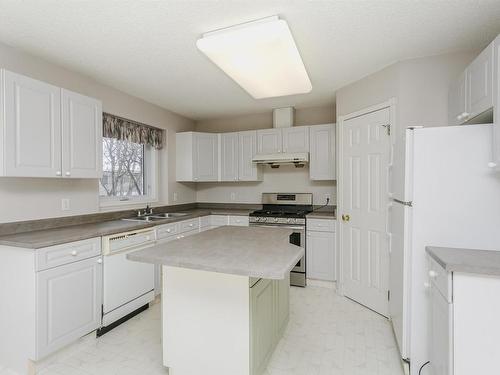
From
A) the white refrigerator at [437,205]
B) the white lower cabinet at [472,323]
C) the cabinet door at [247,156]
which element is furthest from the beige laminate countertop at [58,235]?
the white lower cabinet at [472,323]

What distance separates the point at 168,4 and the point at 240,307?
1898 mm

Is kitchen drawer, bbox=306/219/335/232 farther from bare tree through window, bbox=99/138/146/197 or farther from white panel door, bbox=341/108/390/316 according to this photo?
bare tree through window, bbox=99/138/146/197

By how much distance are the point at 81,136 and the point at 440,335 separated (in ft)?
9.79

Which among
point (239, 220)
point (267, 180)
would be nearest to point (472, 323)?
point (239, 220)

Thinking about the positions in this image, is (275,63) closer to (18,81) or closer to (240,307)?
(240,307)

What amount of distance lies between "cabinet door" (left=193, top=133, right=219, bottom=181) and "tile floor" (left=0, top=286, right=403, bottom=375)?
211 centimetres

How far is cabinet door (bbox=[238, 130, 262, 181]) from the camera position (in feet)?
13.5

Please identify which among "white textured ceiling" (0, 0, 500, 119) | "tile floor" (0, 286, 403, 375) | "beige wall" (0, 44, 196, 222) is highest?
"white textured ceiling" (0, 0, 500, 119)

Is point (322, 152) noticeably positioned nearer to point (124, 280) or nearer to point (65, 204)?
point (124, 280)

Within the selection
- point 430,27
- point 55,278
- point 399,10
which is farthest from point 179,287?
point 430,27

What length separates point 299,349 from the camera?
83.5 inches

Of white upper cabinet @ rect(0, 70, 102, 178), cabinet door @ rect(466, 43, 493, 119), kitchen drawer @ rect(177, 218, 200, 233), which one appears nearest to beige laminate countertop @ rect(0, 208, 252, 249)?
white upper cabinet @ rect(0, 70, 102, 178)

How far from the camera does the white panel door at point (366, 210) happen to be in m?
2.64

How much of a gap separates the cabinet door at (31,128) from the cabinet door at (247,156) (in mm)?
2474
